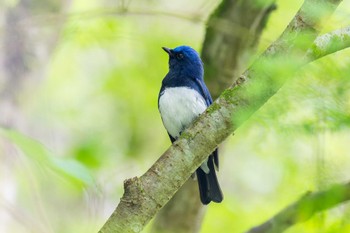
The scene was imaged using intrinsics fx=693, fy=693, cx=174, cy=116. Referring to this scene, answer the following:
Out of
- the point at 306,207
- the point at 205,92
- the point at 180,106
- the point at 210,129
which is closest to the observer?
the point at 210,129

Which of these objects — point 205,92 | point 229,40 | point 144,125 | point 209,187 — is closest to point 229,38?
point 229,40

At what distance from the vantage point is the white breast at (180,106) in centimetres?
429

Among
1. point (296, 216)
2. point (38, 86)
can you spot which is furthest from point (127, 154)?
point (296, 216)

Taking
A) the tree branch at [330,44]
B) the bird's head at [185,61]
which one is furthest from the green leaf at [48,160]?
the bird's head at [185,61]

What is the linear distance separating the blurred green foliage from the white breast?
395 millimetres

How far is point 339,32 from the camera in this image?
8.61 ft

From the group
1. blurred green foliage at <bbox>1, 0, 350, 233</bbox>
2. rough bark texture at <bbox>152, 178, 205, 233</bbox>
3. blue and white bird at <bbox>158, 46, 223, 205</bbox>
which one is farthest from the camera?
blue and white bird at <bbox>158, 46, 223, 205</bbox>

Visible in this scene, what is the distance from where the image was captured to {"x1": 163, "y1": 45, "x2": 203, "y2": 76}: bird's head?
14.9 feet

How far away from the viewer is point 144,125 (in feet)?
22.4

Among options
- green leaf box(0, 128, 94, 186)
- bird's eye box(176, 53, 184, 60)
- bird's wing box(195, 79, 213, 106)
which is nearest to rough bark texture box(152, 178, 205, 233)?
bird's wing box(195, 79, 213, 106)

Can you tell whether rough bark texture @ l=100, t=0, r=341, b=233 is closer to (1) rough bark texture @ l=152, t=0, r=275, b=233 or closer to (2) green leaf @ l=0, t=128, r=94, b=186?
(2) green leaf @ l=0, t=128, r=94, b=186

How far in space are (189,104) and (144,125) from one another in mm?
2559

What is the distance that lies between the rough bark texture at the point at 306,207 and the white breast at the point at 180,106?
1.03 metres

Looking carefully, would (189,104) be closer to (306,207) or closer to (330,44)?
(306,207)
